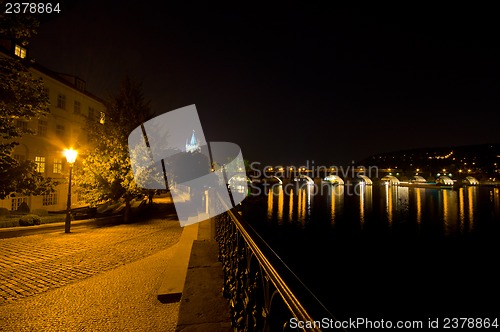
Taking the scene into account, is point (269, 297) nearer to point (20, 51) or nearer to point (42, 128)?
point (20, 51)

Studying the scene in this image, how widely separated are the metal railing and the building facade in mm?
23717

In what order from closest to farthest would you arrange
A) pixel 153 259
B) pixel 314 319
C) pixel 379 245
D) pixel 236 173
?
pixel 314 319, pixel 153 259, pixel 379 245, pixel 236 173

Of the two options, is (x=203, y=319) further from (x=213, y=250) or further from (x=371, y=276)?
(x=371, y=276)

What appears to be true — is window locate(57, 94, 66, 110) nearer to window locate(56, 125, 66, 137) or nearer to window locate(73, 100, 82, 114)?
window locate(73, 100, 82, 114)

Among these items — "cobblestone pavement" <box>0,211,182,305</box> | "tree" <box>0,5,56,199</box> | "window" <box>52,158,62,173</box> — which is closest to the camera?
"cobblestone pavement" <box>0,211,182,305</box>

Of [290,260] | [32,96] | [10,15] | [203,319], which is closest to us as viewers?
[203,319]

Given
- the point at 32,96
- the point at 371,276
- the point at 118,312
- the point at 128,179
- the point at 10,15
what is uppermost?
the point at 10,15

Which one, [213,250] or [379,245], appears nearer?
[213,250]

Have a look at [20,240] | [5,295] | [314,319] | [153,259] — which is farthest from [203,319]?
[20,240]

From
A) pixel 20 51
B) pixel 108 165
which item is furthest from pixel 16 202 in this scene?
pixel 108 165

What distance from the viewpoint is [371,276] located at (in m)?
23.7

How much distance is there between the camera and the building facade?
76.9 ft

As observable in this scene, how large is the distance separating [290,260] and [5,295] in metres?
22.8

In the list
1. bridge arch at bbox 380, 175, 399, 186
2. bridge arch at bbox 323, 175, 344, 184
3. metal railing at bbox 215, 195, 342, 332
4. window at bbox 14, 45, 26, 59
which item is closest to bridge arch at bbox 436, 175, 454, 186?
bridge arch at bbox 380, 175, 399, 186
